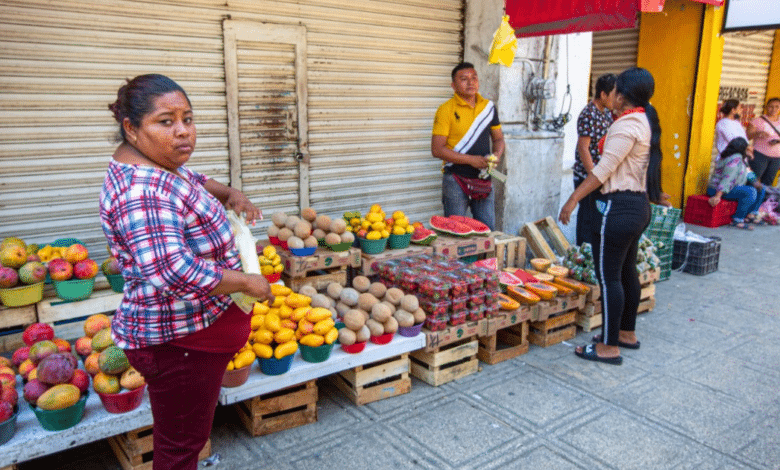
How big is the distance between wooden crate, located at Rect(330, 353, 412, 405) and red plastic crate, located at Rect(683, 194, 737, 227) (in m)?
8.23

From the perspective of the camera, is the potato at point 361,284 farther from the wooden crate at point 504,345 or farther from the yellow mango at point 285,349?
the wooden crate at point 504,345

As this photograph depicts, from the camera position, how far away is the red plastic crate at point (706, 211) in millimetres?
10477

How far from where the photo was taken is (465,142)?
6348mm

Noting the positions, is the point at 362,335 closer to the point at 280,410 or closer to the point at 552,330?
the point at 280,410

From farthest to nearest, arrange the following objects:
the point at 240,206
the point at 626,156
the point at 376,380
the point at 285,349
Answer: the point at 626,156
the point at 376,380
the point at 285,349
the point at 240,206

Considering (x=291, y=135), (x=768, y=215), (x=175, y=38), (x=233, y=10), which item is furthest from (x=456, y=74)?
(x=768, y=215)

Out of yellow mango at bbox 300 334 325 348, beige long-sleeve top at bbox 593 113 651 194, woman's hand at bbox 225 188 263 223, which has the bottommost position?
yellow mango at bbox 300 334 325 348

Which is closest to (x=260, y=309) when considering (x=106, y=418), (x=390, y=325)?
(x=390, y=325)

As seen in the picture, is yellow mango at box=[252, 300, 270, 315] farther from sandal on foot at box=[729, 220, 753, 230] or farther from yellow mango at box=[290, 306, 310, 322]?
sandal on foot at box=[729, 220, 753, 230]

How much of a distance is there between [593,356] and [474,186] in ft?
7.33

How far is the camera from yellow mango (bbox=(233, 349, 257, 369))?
11.8 ft

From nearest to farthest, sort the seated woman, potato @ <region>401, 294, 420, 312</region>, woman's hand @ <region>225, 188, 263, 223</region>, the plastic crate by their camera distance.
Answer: woman's hand @ <region>225, 188, 263, 223</region>
potato @ <region>401, 294, 420, 312</region>
the plastic crate
the seated woman

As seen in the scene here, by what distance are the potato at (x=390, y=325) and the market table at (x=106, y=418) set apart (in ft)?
0.69

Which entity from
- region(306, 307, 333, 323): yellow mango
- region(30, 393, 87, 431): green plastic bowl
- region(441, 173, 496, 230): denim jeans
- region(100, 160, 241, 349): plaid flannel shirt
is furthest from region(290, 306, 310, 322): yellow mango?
region(441, 173, 496, 230): denim jeans
